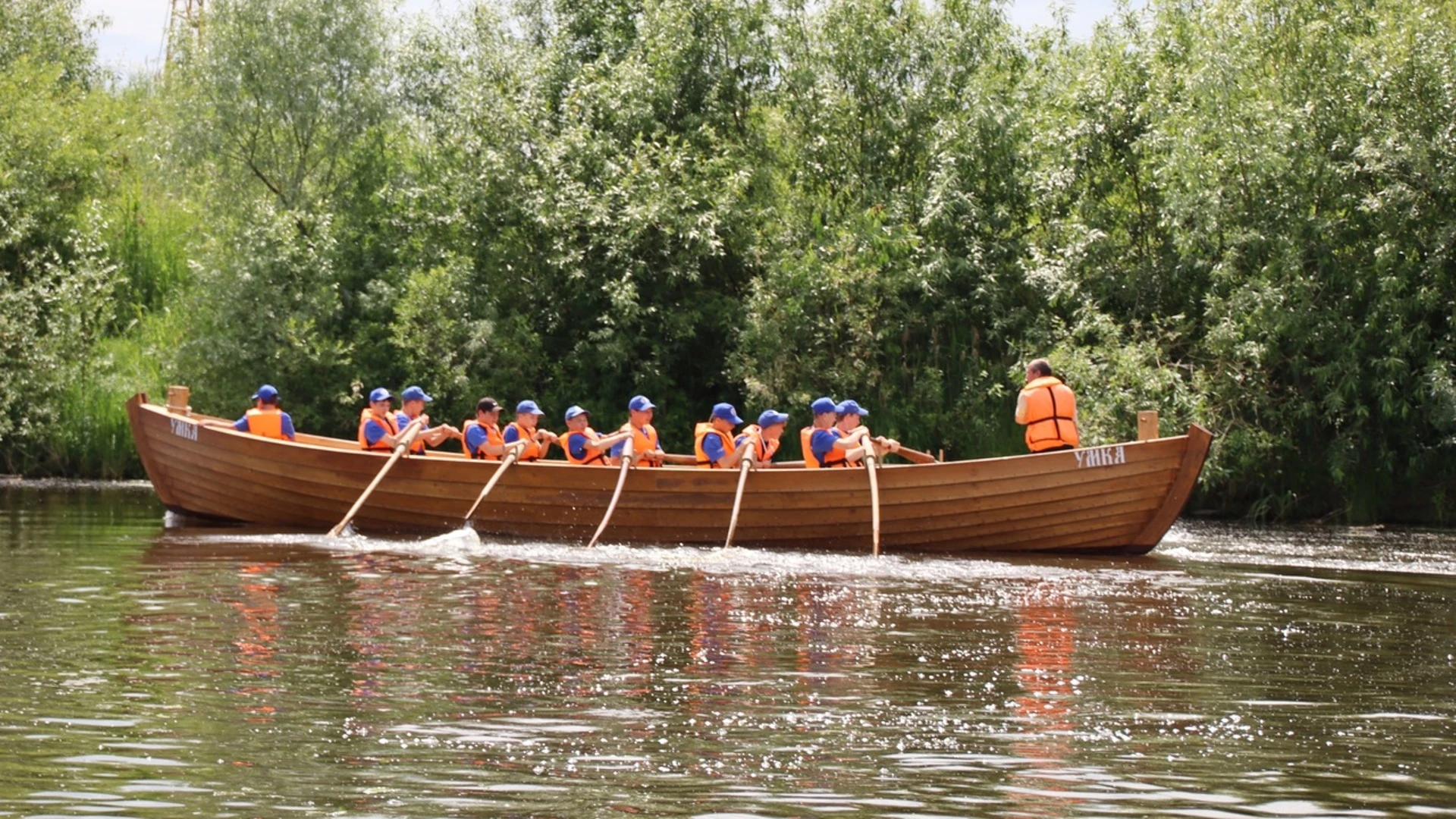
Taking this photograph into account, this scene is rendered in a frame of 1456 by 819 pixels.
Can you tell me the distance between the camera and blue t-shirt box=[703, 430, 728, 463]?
18688 mm

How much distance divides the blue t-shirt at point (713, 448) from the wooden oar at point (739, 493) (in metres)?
0.75

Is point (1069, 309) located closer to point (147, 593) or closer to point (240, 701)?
point (147, 593)

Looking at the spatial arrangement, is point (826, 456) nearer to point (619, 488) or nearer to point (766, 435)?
point (766, 435)

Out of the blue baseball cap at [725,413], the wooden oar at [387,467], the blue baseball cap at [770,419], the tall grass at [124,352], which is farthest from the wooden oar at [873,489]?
the tall grass at [124,352]

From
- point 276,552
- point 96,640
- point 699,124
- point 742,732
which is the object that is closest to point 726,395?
point 699,124

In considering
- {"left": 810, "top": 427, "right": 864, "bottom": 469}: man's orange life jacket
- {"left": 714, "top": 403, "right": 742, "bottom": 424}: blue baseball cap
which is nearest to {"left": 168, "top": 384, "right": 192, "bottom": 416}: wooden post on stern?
{"left": 714, "top": 403, "right": 742, "bottom": 424}: blue baseball cap

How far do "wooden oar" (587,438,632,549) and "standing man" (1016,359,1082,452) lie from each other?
12.5 feet

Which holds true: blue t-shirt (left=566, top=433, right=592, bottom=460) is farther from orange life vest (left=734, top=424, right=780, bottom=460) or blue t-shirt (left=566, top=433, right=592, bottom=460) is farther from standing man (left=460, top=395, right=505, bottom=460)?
orange life vest (left=734, top=424, right=780, bottom=460)

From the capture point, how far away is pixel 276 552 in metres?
16.6

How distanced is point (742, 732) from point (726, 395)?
20.9 meters

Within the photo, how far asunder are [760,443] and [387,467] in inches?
149

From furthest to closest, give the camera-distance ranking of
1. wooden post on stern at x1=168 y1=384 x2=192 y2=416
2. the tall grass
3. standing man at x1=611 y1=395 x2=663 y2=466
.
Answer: the tall grass, wooden post on stern at x1=168 y1=384 x2=192 y2=416, standing man at x1=611 y1=395 x2=663 y2=466

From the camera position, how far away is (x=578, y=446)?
19188 mm

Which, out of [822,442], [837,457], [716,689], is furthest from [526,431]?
[716,689]
